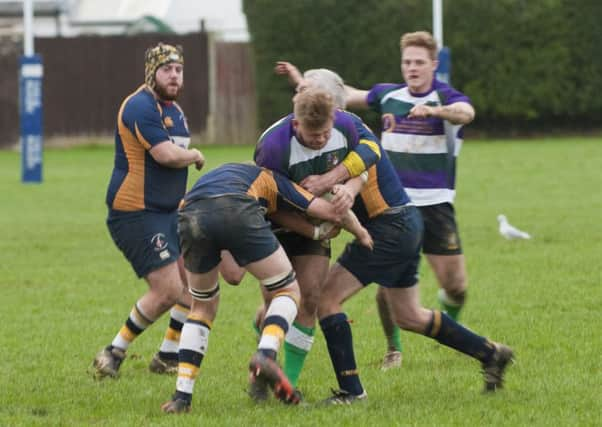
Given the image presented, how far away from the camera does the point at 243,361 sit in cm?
869

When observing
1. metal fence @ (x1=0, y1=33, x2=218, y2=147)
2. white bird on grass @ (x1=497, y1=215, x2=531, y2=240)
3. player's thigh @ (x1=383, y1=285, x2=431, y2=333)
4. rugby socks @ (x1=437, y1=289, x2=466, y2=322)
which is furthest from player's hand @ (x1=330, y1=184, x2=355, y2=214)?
metal fence @ (x1=0, y1=33, x2=218, y2=147)

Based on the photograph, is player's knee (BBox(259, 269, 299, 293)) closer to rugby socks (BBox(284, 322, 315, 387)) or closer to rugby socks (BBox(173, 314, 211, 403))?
rugby socks (BBox(173, 314, 211, 403))

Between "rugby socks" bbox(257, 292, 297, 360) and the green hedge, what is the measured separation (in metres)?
28.4

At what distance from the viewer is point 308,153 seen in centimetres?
691

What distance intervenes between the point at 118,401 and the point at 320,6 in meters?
28.6

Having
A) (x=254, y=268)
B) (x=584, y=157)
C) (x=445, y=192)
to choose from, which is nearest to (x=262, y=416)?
(x=254, y=268)

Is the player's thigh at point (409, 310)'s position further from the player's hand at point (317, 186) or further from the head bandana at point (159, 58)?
the head bandana at point (159, 58)

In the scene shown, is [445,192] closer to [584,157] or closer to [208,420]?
[208,420]

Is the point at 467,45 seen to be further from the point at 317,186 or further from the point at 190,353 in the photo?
the point at 190,353

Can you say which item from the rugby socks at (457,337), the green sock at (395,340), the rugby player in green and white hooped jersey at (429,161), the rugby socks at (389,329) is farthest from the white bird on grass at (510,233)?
the rugby socks at (457,337)

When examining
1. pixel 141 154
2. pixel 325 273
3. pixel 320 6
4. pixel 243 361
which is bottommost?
pixel 243 361

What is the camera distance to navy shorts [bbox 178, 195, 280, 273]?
21.7 feet

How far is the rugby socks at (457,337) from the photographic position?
7.27 metres

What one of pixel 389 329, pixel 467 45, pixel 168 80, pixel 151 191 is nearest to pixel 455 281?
pixel 389 329
